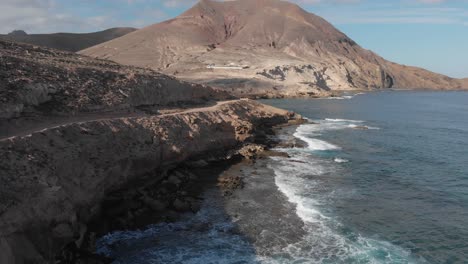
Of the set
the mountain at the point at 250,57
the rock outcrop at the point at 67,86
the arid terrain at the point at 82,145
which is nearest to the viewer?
the arid terrain at the point at 82,145

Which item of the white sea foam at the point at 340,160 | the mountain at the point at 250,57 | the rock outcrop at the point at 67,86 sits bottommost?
the white sea foam at the point at 340,160

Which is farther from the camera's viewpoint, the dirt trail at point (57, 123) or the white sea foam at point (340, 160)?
the white sea foam at point (340, 160)

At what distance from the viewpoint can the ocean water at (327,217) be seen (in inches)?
726

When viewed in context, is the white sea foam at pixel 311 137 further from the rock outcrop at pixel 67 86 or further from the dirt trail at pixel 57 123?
the dirt trail at pixel 57 123

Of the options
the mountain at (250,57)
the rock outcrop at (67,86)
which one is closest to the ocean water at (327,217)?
the rock outcrop at (67,86)

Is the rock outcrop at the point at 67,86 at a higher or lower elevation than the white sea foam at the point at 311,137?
higher

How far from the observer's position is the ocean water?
18.4 metres

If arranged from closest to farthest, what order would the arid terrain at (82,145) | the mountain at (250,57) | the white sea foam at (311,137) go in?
the arid terrain at (82,145)
the white sea foam at (311,137)
the mountain at (250,57)

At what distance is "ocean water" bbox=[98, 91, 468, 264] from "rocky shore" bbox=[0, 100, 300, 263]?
1.58 meters

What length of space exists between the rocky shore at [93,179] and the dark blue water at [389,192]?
7.06 meters

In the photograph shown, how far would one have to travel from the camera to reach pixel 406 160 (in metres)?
36.7

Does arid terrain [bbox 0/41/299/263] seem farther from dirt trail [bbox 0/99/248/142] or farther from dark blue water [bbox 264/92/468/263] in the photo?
dark blue water [bbox 264/92/468/263]

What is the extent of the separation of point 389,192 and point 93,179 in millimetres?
18549

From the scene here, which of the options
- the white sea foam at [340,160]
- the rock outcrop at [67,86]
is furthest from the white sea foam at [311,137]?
the rock outcrop at [67,86]
